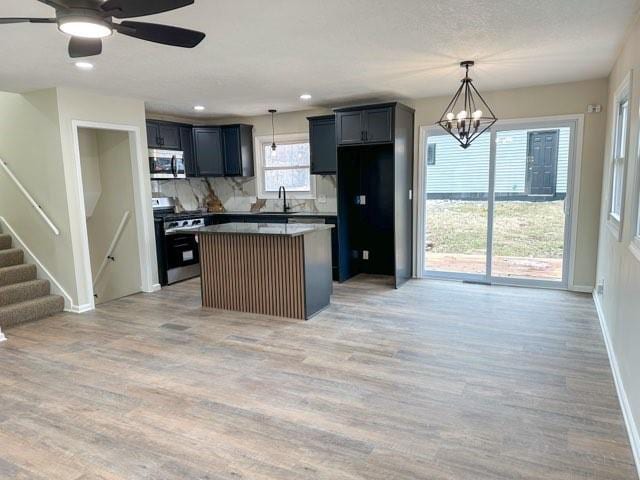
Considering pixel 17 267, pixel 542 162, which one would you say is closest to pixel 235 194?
pixel 17 267

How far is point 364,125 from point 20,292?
4.44 metres

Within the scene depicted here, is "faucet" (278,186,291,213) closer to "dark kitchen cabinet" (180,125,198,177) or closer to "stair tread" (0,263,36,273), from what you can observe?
"dark kitchen cabinet" (180,125,198,177)

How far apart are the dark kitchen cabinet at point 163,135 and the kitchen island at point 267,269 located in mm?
2072

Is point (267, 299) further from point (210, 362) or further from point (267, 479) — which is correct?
point (267, 479)

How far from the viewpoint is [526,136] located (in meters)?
5.31

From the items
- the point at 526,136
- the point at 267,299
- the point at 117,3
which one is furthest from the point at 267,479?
the point at 526,136

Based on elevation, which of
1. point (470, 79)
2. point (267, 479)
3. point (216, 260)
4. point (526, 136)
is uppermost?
point (470, 79)

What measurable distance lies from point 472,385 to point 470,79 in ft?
10.4

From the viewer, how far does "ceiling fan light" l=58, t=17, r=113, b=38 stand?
201 centimetres

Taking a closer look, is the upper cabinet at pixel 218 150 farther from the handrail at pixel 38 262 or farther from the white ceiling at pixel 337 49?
Answer: the handrail at pixel 38 262

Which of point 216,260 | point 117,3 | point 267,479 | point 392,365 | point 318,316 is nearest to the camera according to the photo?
point 117,3

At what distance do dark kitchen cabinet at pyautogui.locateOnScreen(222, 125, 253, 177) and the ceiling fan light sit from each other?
4.72 metres

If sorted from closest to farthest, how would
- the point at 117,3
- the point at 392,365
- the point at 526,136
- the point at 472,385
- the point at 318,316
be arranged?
the point at 117,3 < the point at 472,385 < the point at 392,365 < the point at 318,316 < the point at 526,136

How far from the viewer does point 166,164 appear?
6.17 m
